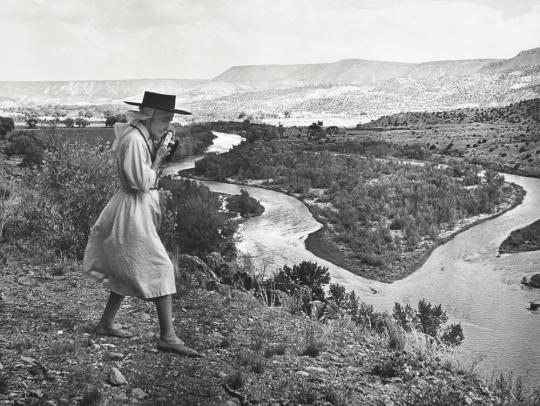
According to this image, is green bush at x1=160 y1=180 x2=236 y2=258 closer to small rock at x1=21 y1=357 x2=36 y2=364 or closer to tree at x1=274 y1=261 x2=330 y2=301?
tree at x1=274 y1=261 x2=330 y2=301

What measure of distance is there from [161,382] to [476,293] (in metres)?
10.2

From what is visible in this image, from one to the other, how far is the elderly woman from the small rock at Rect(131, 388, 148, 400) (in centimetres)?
67

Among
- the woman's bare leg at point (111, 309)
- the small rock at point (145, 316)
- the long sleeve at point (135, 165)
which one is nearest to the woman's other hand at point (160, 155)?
the long sleeve at point (135, 165)

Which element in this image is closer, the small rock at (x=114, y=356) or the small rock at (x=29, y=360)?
the small rock at (x=29, y=360)

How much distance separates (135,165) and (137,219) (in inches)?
18.9

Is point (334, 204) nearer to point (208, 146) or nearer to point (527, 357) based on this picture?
point (527, 357)

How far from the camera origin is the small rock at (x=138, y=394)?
4.62m

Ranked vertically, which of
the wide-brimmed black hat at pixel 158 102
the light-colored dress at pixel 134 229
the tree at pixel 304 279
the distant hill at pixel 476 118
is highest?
the distant hill at pixel 476 118

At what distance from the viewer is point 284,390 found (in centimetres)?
521

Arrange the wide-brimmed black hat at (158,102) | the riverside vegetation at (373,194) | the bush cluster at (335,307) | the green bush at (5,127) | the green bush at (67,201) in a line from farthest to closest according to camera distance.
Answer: the green bush at (5,127)
the riverside vegetation at (373,194)
the green bush at (67,201)
the bush cluster at (335,307)
the wide-brimmed black hat at (158,102)

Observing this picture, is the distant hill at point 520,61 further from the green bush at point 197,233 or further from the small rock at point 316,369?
the small rock at point 316,369

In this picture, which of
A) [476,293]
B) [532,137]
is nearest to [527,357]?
[476,293]

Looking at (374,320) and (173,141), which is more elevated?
(173,141)

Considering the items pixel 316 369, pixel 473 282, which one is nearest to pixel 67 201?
pixel 316 369
